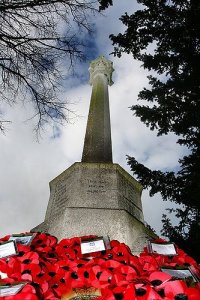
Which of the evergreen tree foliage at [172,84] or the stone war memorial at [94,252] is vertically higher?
the evergreen tree foliage at [172,84]

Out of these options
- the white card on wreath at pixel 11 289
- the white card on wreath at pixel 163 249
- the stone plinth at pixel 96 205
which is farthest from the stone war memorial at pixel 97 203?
the white card on wreath at pixel 11 289

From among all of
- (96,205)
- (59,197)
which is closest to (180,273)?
(96,205)

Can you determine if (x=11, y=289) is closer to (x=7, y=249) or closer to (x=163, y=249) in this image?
(x=7, y=249)

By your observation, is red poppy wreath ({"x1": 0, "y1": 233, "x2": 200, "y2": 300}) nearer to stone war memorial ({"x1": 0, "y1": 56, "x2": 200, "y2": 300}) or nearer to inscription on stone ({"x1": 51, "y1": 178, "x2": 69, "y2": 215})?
stone war memorial ({"x1": 0, "y1": 56, "x2": 200, "y2": 300})

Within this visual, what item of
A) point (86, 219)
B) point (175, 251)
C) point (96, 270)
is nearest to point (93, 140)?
point (86, 219)

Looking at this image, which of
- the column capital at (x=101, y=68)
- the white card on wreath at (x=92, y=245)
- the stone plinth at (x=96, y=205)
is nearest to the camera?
the white card on wreath at (x=92, y=245)

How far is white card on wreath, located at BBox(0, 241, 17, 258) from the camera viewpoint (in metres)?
2.56

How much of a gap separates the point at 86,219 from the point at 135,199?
3.68ft

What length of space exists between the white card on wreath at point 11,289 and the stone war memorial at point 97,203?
1769 millimetres

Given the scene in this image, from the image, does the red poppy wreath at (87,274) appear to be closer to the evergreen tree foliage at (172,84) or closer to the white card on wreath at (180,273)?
the white card on wreath at (180,273)

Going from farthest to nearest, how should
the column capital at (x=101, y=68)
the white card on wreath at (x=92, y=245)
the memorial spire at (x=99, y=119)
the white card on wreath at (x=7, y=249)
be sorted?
the column capital at (x=101, y=68)
the memorial spire at (x=99, y=119)
the white card on wreath at (x=92, y=245)
the white card on wreath at (x=7, y=249)

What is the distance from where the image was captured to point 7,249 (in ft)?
8.61

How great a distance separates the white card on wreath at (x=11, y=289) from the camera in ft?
5.98

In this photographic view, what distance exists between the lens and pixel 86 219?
3842 mm
